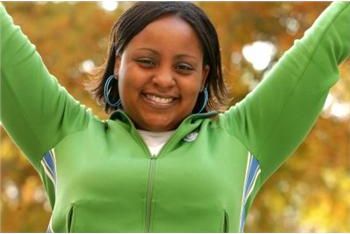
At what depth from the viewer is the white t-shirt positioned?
1.68 m

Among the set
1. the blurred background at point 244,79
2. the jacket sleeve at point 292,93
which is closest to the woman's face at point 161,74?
the jacket sleeve at point 292,93

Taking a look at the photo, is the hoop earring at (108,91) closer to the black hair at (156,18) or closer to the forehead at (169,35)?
the black hair at (156,18)

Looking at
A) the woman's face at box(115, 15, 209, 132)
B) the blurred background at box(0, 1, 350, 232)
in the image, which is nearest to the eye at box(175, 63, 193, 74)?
the woman's face at box(115, 15, 209, 132)

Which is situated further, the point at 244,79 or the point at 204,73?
the point at 244,79

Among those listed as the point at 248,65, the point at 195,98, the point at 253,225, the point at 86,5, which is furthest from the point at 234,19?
the point at 195,98

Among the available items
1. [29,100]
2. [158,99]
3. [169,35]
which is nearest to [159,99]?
[158,99]

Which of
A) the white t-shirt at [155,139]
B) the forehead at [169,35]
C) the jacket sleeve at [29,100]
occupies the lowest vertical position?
the white t-shirt at [155,139]

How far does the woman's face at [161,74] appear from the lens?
166 centimetres

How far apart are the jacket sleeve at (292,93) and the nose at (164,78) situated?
6.2 inches

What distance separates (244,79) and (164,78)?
8.41 feet

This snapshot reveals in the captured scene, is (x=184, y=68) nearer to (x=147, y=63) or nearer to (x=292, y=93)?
(x=147, y=63)

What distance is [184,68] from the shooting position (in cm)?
168

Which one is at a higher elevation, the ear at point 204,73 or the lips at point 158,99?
the ear at point 204,73

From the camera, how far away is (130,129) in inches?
67.2
